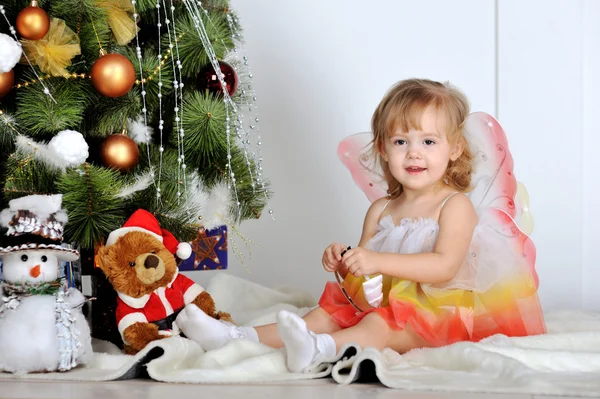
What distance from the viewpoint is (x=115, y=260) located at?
1.33m

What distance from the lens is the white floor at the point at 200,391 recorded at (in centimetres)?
99

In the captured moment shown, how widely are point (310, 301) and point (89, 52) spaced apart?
0.86m

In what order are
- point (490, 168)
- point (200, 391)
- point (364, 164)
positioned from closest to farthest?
point (200, 391) < point (490, 168) < point (364, 164)

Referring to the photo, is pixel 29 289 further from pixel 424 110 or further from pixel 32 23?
pixel 424 110

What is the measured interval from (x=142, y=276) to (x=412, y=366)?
483mm

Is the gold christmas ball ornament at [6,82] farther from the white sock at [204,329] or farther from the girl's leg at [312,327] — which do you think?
the girl's leg at [312,327]

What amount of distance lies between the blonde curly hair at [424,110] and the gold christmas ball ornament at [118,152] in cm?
49

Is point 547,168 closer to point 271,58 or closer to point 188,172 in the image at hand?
point 271,58

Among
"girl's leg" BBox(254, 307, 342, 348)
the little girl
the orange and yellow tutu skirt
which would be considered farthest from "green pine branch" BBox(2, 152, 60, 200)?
the orange and yellow tutu skirt

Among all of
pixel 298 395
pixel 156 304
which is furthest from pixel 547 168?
pixel 298 395

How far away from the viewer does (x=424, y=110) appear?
1.46 m

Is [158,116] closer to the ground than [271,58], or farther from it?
closer to the ground

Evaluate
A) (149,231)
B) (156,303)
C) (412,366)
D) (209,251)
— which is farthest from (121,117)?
(412,366)

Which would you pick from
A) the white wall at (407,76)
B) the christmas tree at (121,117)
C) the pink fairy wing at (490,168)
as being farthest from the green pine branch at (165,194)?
the white wall at (407,76)
